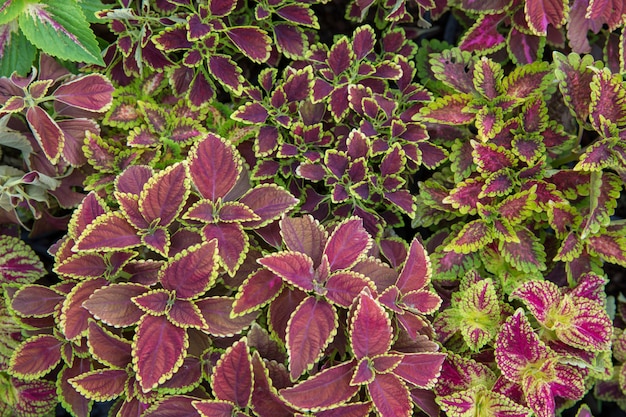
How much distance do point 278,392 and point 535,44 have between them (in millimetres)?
1019

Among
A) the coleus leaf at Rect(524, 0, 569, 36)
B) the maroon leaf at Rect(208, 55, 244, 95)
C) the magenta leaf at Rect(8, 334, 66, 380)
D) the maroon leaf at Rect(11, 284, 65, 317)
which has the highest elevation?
the coleus leaf at Rect(524, 0, 569, 36)

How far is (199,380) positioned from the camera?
1.07 meters

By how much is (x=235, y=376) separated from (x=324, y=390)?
6.0 inches

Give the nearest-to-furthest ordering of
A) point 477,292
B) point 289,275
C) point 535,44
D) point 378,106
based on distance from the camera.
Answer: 1. point 289,275
2. point 477,292
3. point 378,106
4. point 535,44

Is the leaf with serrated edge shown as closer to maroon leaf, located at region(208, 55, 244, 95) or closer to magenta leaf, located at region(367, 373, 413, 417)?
magenta leaf, located at region(367, 373, 413, 417)

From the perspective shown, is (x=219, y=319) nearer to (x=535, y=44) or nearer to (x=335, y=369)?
(x=335, y=369)

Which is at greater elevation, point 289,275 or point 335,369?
point 289,275

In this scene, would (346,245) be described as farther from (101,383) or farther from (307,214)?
(101,383)

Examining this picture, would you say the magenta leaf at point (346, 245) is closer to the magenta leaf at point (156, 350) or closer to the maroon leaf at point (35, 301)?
the magenta leaf at point (156, 350)

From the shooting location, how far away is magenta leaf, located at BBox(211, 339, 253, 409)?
970 mm

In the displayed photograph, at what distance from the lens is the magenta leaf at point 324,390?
96 centimetres

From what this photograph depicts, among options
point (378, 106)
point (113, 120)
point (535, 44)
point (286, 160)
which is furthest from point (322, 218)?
point (535, 44)

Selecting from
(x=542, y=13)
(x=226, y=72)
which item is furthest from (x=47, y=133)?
(x=542, y=13)

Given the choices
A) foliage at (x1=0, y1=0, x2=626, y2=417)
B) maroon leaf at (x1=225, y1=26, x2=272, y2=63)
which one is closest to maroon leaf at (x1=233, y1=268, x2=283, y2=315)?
foliage at (x1=0, y1=0, x2=626, y2=417)
